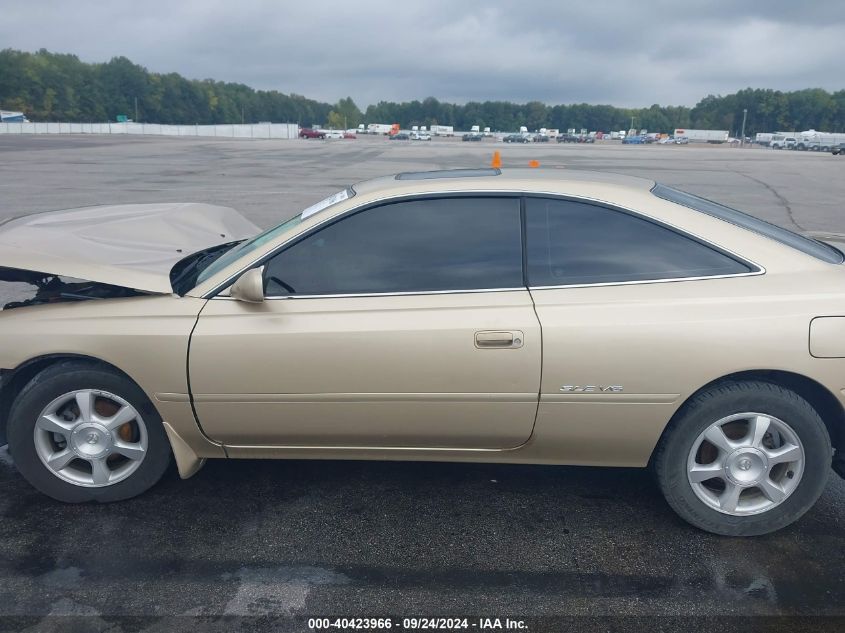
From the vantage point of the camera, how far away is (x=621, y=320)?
121 inches

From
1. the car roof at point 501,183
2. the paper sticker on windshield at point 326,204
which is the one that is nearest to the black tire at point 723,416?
the car roof at point 501,183

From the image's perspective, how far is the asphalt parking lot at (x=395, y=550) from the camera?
9.14 feet

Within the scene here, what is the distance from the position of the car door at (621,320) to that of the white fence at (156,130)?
291ft

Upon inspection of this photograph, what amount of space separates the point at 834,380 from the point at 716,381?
464mm

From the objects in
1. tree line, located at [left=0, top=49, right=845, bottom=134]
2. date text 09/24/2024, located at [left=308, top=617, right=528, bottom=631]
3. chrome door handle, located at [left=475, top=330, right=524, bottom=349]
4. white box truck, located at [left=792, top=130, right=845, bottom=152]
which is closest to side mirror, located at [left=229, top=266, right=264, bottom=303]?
chrome door handle, located at [left=475, top=330, right=524, bottom=349]

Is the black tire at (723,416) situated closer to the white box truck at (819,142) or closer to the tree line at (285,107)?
the white box truck at (819,142)

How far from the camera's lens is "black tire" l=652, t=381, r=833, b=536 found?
3084 millimetres

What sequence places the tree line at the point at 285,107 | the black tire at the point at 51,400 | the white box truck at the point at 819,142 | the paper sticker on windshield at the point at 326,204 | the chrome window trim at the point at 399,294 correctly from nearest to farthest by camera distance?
the chrome window trim at the point at 399,294, the black tire at the point at 51,400, the paper sticker on windshield at the point at 326,204, the white box truck at the point at 819,142, the tree line at the point at 285,107

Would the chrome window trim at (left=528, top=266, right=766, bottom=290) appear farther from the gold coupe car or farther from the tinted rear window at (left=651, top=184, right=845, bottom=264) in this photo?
the tinted rear window at (left=651, top=184, right=845, bottom=264)

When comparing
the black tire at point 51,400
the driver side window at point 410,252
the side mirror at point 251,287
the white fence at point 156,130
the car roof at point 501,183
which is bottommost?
the black tire at point 51,400

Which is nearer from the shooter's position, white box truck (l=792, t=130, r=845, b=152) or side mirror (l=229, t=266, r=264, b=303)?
side mirror (l=229, t=266, r=264, b=303)

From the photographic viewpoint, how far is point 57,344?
3299 mm

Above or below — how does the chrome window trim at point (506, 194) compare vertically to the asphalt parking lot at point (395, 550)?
above

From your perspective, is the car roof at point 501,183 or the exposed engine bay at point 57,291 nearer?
the car roof at point 501,183
